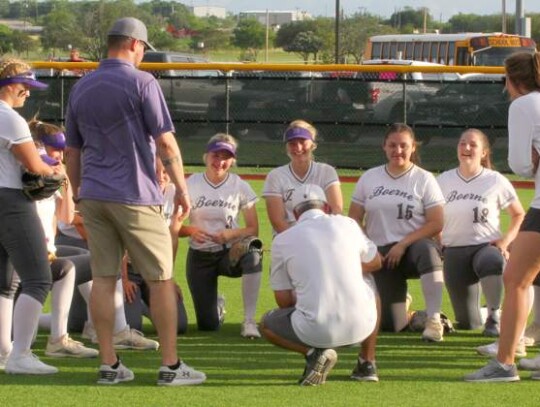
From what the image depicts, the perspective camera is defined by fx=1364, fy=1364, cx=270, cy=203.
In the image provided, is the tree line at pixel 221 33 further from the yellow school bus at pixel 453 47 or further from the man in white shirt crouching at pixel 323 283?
the man in white shirt crouching at pixel 323 283

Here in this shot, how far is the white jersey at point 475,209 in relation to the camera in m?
9.42

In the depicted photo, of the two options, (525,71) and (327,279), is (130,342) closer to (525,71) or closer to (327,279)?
(327,279)

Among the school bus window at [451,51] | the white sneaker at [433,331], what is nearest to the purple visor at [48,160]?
the white sneaker at [433,331]

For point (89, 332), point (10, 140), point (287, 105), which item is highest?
point (10, 140)

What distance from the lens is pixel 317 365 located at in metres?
7.37

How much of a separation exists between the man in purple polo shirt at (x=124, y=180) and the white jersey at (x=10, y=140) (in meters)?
0.26

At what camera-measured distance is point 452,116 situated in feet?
65.7

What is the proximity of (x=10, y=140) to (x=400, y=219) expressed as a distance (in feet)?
9.86

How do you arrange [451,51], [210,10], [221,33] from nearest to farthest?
[451,51], [221,33], [210,10]

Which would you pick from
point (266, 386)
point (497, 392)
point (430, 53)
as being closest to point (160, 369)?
point (266, 386)

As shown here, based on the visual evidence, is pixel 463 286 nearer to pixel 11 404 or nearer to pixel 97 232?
pixel 97 232

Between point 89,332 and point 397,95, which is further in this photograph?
point 397,95

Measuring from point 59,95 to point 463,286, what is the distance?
12.0 metres

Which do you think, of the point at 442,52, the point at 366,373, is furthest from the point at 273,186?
the point at 442,52
